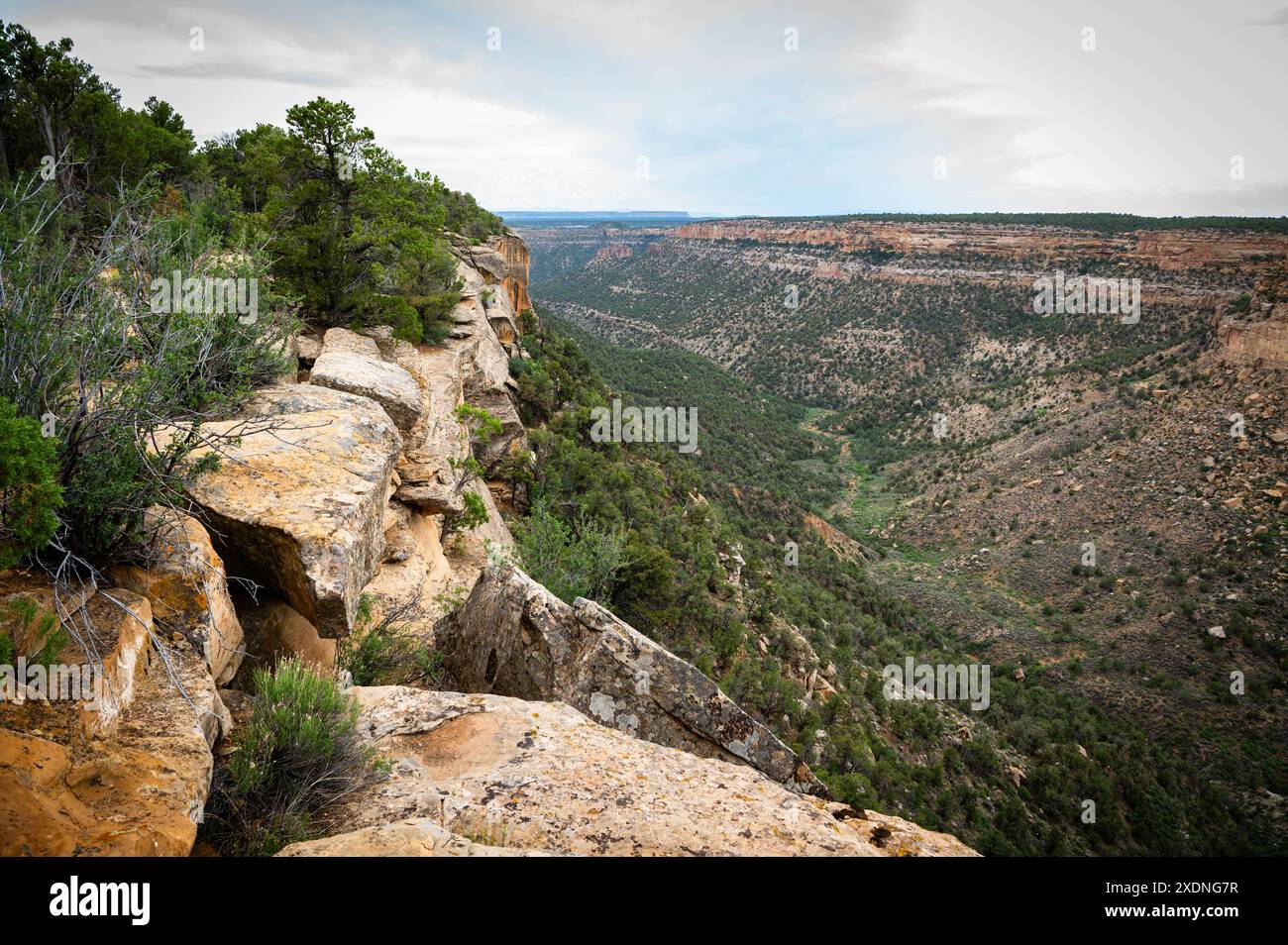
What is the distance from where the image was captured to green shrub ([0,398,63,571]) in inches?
128

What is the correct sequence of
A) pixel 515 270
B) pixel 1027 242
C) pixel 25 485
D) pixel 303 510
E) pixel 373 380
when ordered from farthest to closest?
pixel 1027 242
pixel 515 270
pixel 373 380
pixel 303 510
pixel 25 485

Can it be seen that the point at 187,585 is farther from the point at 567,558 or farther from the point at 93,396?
the point at 567,558

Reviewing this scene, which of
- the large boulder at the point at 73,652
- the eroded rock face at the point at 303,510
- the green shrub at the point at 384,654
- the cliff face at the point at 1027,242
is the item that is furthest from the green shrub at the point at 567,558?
the cliff face at the point at 1027,242

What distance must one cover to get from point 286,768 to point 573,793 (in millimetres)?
2019

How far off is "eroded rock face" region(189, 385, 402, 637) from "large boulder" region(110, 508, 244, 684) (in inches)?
14.9

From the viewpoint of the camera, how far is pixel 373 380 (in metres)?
8.49

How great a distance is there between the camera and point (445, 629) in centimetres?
774

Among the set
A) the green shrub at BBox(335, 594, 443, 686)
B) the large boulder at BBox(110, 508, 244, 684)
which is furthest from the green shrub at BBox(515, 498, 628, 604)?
the large boulder at BBox(110, 508, 244, 684)

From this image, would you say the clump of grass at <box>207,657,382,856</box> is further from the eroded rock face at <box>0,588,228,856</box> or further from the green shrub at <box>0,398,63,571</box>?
the green shrub at <box>0,398,63,571</box>

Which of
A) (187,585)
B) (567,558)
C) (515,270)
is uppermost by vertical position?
(515,270)

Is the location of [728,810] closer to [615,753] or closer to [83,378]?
[615,753]

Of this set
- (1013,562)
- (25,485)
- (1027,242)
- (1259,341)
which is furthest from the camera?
(1027,242)

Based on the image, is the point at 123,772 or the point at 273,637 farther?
the point at 273,637

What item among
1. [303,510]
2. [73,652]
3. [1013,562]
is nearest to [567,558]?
[303,510]
